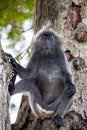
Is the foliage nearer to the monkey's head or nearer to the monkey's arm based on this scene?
the monkey's head

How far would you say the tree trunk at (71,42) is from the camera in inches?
155

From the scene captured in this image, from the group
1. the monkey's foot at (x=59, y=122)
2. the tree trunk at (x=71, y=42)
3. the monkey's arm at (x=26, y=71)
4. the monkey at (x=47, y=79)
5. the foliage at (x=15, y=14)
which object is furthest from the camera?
the foliage at (x=15, y=14)

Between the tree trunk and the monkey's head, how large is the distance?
2.8 inches

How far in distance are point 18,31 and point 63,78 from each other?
1609 millimetres

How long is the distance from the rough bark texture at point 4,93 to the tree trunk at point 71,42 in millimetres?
918

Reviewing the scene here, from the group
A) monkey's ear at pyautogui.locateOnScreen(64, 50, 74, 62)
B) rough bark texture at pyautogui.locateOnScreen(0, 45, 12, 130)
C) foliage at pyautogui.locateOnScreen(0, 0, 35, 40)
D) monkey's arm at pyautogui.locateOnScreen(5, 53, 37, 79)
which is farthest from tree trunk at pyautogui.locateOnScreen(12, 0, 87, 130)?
rough bark texture at pyautogui.locateOnScreen(0, 45, 12, 130)

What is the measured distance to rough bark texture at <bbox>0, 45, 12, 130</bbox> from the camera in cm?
282

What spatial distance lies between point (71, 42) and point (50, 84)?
474 mm

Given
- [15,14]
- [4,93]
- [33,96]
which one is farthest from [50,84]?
[4,93]

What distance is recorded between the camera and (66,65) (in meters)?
4.48

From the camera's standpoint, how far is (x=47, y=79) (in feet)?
15.0

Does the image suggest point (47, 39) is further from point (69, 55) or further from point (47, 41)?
point (69, 55)

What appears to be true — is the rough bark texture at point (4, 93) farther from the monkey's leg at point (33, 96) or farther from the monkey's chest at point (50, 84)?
the monkey's chest at point (50, 84)

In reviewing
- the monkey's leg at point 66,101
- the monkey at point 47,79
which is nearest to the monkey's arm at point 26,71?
the monkey at point 47,79
